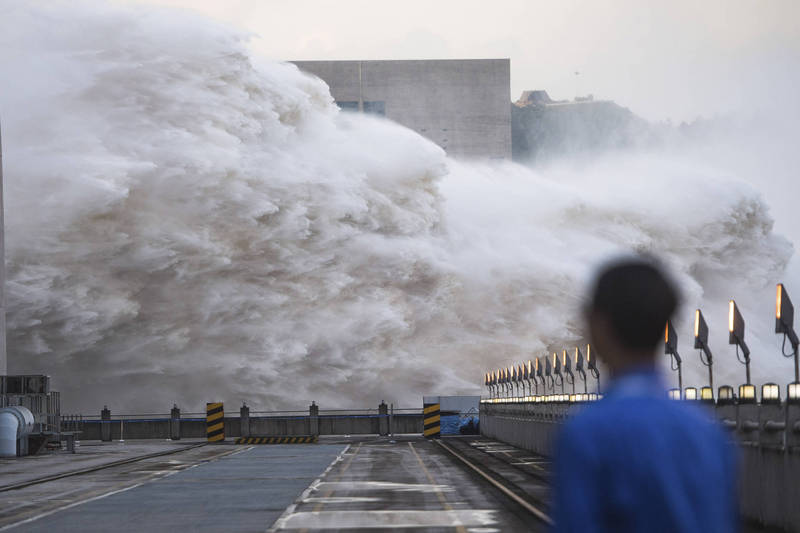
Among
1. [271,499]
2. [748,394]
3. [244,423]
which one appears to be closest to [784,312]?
[748,394]

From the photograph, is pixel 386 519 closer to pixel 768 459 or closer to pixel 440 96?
pixel 768 459

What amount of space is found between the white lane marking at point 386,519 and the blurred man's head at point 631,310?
14.1 metres

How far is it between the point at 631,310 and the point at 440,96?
308 ft

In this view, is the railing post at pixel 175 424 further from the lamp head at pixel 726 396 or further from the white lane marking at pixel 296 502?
the lamp head at pixel 726 396

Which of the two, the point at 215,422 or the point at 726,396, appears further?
the point at 215,422

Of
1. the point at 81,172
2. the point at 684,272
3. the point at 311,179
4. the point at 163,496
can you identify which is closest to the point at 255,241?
the point at 311,179

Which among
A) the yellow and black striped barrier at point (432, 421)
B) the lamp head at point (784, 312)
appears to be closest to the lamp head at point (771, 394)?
the lamp head at point (784, 312)

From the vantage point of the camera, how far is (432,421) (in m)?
54.6

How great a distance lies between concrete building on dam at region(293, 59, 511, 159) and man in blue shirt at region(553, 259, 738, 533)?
93212 millimetres

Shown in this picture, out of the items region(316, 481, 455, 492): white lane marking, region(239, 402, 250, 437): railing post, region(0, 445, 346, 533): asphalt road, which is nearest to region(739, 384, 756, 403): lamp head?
region(0, 445, 346, 533): asphalt road

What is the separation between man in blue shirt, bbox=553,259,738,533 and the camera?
3.32m

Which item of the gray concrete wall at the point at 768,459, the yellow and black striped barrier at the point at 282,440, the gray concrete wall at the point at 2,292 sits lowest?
the yellow and black striped barrier at the point at 282,440

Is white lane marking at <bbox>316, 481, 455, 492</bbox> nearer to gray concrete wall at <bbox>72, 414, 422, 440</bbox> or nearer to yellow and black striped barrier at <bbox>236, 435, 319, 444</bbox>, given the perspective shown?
yellow and black striped barrier at <bbox>236, 435, 319, 444</bbox>

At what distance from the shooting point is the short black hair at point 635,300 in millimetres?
3645
